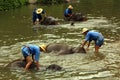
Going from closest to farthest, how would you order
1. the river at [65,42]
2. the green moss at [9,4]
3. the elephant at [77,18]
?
the river at [65,42] → the elephant at [77,18] → the green moss at [9,4]

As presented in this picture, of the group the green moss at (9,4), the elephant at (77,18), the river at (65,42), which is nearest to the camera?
the river at (65,42)

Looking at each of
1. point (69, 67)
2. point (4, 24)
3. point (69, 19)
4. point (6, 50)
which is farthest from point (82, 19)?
point (69, 67)

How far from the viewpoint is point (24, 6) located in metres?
42.6

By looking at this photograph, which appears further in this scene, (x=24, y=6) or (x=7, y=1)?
(x=24, y=6)

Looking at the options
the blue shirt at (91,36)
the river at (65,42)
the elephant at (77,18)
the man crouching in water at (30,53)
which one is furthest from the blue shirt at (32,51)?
the elephant at (77,18)

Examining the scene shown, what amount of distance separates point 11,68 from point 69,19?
48.0 ft

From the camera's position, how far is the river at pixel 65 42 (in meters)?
14.8

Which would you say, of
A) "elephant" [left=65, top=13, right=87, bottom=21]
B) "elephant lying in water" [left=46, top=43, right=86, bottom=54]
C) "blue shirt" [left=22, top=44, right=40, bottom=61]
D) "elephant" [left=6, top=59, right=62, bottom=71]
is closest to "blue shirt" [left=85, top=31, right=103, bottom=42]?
"elephant lying in water" [left=46, top=43, right=86, bottom=54]

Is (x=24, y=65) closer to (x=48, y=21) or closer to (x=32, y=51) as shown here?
(x=32, y=51)

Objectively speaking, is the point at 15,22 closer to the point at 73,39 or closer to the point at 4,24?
the point at 4,24

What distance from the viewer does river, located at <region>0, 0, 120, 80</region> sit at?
48.6 feet

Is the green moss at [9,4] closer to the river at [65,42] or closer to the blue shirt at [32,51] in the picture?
the river at [65,42]

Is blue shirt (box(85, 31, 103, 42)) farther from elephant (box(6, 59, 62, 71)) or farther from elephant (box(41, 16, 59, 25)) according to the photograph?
elephant (box(41, 16, 59, 25))

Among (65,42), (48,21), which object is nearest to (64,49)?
(65,42)
